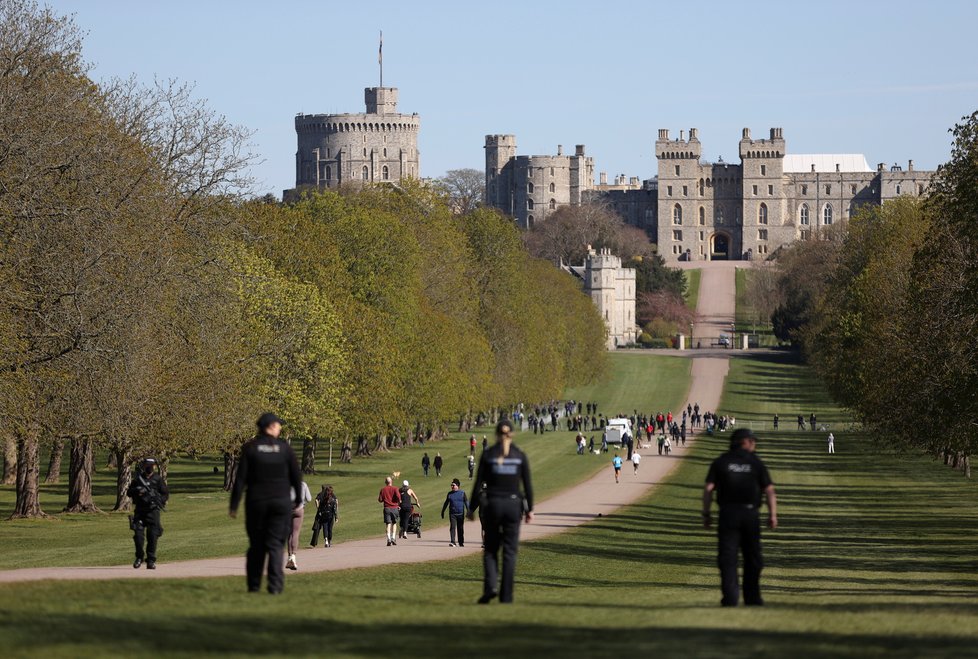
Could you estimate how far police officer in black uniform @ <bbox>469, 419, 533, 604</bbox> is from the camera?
15.5 metres

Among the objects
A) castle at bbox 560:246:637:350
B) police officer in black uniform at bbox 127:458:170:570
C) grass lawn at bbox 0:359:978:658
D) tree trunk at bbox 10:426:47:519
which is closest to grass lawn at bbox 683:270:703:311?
castle at bbox 560:246:637:350

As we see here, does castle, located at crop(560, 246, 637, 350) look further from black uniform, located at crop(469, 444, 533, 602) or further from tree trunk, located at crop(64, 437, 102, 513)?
black uniform, located at crop(469, 444, 533, 602)

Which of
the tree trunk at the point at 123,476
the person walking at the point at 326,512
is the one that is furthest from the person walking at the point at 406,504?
the tree trunk at the point at 123,476

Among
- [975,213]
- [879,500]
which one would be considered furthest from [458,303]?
[975,213]

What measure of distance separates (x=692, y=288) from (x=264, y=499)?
16265 cm

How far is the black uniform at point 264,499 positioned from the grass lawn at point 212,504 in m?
12.5

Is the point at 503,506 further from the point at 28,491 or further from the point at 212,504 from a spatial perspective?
the point at 212,504

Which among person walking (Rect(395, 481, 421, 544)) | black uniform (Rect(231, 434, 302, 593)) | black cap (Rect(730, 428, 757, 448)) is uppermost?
black cap (Rect(730, 428, 757, 448))

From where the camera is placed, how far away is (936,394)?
34.8 meters

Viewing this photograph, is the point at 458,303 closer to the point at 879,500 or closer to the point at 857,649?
the point at 879,500

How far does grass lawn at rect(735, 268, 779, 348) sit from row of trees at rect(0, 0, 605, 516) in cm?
7217

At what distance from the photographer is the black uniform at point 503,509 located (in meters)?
15.5

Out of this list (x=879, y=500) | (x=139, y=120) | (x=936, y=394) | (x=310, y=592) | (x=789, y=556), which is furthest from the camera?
(x=879, y=500)

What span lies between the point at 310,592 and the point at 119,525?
23575 mm
